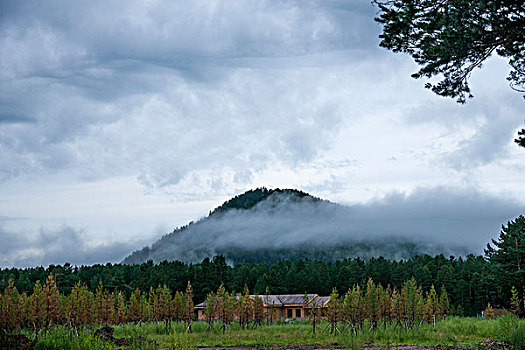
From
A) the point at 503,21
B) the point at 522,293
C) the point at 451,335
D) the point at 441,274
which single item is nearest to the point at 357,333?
the point at 451,335

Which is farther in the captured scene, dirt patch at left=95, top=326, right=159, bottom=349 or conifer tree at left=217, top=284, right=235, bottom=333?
conifer tree at left=217, top=284, right=235, bottom=333

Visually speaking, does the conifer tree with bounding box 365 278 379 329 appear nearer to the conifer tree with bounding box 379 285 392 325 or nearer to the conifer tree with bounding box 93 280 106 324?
the conifer tree with bounding box 379 285 392 325

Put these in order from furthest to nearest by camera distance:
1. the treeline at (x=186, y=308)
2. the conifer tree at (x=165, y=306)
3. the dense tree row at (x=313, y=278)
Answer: the dense tree row at (x=313, y=278), the conifer tree at (x=165, y=306), the treeline at (x=186, y=308)

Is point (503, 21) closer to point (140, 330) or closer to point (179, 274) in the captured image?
point (140, 330)

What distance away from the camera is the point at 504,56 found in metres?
11.0

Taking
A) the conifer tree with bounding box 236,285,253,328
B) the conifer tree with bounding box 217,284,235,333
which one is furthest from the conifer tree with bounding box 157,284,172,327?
the conifer tree with bounding box 236,285,253,328

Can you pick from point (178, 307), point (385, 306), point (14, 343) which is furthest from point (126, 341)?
point (385, 306)

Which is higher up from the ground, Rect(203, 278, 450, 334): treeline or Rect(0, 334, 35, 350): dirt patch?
Rect(0, 334, 35, 350): dirt patch

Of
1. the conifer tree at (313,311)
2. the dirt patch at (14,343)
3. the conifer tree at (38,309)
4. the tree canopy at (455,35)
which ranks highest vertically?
the tree canopy at (455,35)

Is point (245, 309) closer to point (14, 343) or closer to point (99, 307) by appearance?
point (99, 307)

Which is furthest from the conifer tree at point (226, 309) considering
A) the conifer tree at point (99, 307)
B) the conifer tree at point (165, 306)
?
the conifer tree at point (99, 307)

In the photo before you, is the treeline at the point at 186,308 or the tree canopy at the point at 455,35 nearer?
the tree canopy at the point at 455,35

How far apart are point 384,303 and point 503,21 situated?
3807 centimetres

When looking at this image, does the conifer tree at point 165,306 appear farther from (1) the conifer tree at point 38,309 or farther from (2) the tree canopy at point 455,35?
(2) the tree canopy at point 455,35
